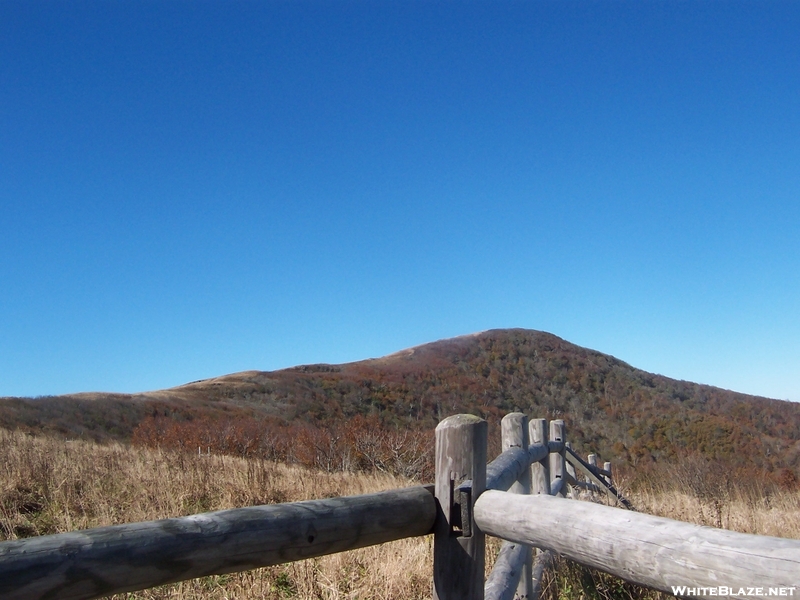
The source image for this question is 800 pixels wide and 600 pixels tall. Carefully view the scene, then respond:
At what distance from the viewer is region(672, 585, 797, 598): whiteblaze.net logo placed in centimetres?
109

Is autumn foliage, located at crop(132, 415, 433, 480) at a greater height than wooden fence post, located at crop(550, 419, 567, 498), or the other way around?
wooden fence post, located at crop(550, 419, 567, 498)

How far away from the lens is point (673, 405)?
1902 inches

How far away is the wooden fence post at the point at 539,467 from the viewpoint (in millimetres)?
5652

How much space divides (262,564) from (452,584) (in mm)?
679

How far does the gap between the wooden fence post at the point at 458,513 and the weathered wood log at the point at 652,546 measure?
0.63ft

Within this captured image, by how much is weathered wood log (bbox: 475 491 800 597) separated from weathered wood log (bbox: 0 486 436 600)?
0.43 meters

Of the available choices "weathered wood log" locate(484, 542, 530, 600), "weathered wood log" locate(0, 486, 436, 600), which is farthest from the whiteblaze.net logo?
"weathered wood log" locate(484, 542, 530, 600)

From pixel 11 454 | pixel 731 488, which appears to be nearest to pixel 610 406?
pixel 731 488

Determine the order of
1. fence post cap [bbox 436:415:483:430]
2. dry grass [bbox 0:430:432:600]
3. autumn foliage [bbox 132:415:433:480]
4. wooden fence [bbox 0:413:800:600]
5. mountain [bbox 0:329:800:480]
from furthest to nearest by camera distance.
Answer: mountain [bbox 0:329:800:480] < autumn foliage [bbox 132:415:433:480] < dry grass [bbox 0:430:432:600] < fence post cap [bbox 436:415:483:430] < wooden fence [bbox 0:413:800:600]

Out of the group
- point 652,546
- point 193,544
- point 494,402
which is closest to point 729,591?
point 652,546

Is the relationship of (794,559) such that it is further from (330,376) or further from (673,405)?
(673,405)

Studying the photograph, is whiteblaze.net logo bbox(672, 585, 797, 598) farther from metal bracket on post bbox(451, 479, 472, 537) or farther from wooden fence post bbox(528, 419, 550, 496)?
wooden fence post bbox(528, 419, 550, 496)

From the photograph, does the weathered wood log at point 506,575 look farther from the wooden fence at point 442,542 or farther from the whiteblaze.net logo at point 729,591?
the whiteblaze.net logo at point 729,591

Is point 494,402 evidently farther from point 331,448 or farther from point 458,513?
point 458,513
